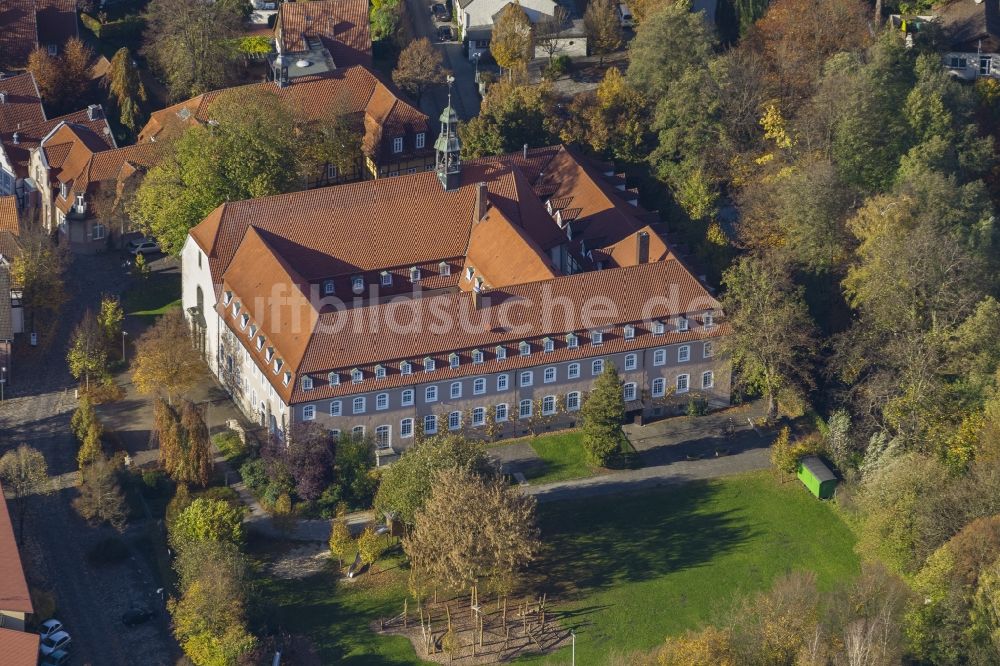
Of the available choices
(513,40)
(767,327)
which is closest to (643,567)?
(767,327)

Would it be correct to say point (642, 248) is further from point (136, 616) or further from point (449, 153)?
point (136, 616)

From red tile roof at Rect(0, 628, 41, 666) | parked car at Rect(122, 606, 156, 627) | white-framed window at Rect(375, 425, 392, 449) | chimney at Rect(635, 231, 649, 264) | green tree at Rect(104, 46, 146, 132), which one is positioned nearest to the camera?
red tile roof at Rect(0, 628, 41, 666)

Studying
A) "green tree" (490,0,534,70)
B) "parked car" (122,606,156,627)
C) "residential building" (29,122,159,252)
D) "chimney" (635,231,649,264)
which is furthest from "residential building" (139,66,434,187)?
"parked car" (122,606,156,627)

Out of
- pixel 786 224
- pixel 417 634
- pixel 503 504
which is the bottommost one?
pixel 417 634

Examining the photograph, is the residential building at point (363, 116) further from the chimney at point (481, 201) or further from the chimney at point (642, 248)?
the chimney at point (642, 248)

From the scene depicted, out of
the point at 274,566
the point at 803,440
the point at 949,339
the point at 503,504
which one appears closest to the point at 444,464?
the point at 503,504

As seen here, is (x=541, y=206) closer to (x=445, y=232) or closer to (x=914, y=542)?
(x=445, y=232)

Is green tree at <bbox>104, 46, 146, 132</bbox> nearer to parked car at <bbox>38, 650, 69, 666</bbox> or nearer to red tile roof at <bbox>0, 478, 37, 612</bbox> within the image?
red tile roof at <bbox>0, 478, 37, 612</bbox>
